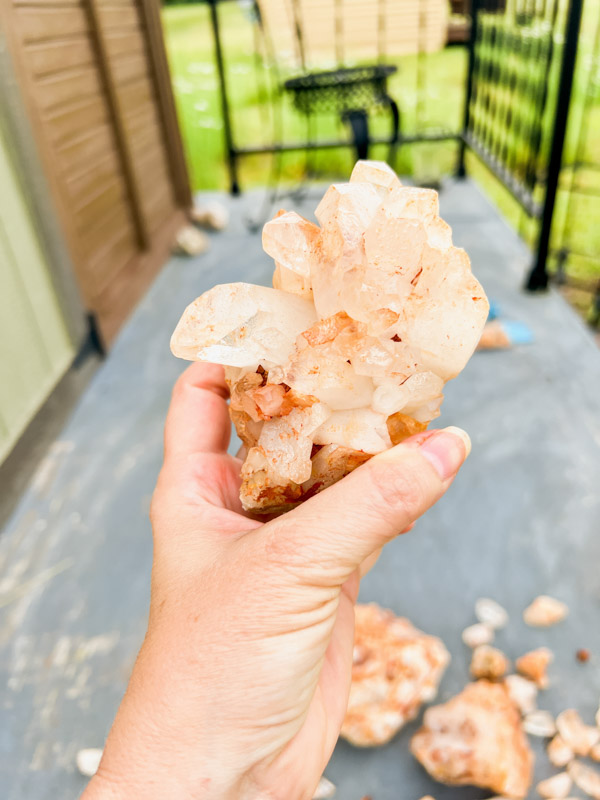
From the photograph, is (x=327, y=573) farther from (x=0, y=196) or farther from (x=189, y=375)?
(x=0, y=196)

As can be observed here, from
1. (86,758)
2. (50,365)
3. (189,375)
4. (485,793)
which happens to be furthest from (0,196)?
(485,793)

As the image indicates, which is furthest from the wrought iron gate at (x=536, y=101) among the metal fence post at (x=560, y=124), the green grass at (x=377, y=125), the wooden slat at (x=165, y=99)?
the wooden slat at (x=165, y=99)

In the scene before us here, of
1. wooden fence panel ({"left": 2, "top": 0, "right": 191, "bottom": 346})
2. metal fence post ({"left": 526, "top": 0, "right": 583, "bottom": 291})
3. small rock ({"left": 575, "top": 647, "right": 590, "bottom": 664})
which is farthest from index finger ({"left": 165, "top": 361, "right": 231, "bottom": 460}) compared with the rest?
metal fence post ({"left": 526, "top": 0, "right": 583, "bottom": 291})

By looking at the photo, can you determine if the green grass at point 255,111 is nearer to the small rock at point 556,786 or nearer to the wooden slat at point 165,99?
the wooden slat at point 165,99

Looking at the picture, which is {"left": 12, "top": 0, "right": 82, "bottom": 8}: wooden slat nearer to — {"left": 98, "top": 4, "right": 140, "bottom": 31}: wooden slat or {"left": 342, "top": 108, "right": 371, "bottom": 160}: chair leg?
{"left": 98, "top": 4, "right": 140, "bottom": 31}: wooden slat

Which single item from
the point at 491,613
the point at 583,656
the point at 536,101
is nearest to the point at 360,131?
the point at 536,101
